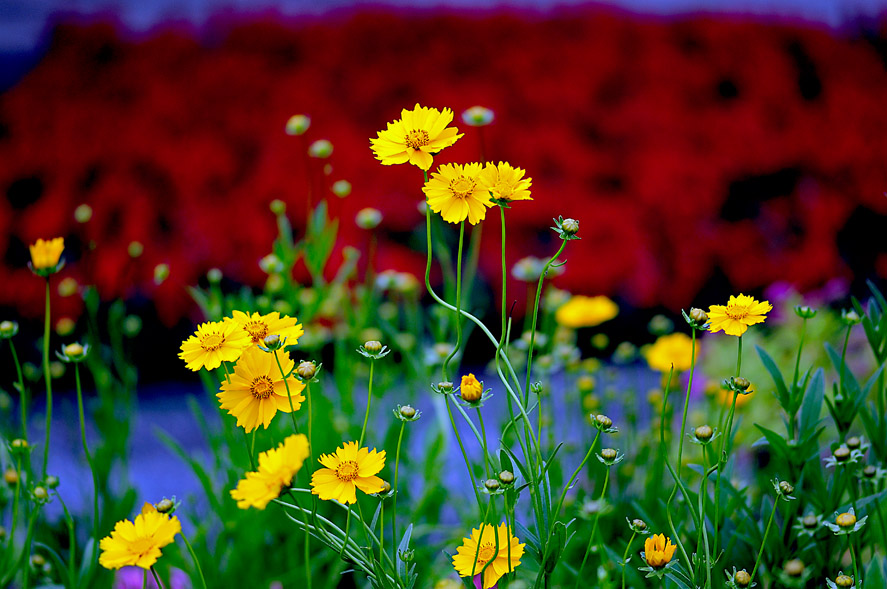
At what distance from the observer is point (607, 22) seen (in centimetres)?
208

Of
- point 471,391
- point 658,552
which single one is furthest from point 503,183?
point 658,552

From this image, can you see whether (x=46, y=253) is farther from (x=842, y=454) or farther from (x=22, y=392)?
(x=842, y=454)

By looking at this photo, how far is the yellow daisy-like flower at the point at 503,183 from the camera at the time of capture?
1.42ft

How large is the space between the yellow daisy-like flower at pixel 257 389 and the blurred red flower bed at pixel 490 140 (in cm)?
122

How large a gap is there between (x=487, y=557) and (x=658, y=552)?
112mm

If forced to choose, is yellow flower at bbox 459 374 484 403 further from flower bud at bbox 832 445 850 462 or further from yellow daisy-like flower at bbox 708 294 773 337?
flower bud at bbox 832 445 850 462

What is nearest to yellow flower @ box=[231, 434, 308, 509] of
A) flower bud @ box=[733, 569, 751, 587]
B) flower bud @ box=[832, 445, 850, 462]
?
flower bud @ box=[733, 569, 751, 587]

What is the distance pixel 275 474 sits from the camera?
1.22 ft

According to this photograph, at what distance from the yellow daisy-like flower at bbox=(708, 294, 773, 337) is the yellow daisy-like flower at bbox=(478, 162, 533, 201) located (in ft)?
0.47

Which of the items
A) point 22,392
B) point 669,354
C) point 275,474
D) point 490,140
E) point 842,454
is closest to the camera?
point 275,474

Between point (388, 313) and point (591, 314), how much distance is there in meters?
0.40

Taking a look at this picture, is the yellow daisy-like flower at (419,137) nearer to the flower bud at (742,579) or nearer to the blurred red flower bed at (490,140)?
the flower bud at (742,579)

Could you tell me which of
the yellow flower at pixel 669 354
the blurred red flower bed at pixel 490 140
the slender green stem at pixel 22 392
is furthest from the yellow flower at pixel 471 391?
the blurred red flower bed at pixel 490 140

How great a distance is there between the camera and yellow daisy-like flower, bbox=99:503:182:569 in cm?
A: 40
